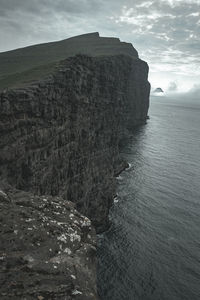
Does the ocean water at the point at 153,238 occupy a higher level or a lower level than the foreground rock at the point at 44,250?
lower

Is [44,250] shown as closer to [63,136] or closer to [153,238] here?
[63,136]

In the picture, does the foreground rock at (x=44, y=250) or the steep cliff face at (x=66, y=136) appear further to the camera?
the steep cliff face at (x=66, y=136)

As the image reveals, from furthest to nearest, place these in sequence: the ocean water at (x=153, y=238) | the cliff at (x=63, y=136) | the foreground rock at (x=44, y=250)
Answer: the ocean water at (x=153, y=238)
the cliff at (x=63, y=136)
the foreground rock at (x=44, y=250)

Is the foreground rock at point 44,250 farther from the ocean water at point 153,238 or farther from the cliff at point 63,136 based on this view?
the ocean water at point 153,238

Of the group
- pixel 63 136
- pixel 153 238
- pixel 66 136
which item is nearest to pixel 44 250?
pixel 63 136

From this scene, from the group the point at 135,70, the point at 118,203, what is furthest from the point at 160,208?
the point at 135,70

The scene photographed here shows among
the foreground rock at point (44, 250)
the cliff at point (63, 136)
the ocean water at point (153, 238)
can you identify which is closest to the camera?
the foreground rock at point (44, 250)

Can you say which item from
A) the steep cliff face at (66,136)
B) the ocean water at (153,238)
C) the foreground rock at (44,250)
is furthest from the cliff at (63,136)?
the ocean water at (153,238)

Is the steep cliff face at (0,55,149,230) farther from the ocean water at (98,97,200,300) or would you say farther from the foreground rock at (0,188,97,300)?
the foreground rock at (0,188,97,300)
